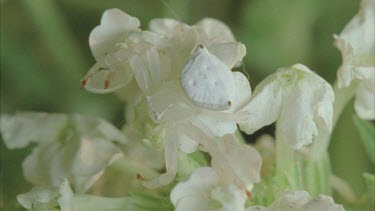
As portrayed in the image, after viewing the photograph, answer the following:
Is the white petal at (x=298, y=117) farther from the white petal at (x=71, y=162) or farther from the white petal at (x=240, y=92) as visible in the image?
the white petal at (x=71, y=162)

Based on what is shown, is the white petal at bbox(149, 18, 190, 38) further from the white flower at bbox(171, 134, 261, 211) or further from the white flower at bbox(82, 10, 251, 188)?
the white flower at bbox(171, 134, 261, 211)

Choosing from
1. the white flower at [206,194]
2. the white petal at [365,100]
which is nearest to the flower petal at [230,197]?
the white flower at [206,194]

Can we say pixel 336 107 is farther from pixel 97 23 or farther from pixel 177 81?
pixel 97 23

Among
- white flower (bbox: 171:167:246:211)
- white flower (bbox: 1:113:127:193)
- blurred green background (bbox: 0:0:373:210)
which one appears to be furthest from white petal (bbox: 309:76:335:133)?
blurred green background (bbox: 0:0:373:210)

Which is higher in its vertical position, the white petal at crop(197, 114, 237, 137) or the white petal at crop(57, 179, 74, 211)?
the white petal at crop(197, 114, 237, 137)

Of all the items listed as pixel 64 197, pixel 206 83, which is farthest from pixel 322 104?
pixel 64 197

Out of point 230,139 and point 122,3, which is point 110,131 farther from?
point 122,3
